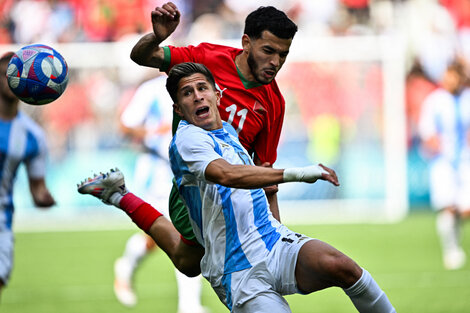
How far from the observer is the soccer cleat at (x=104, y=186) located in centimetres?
616

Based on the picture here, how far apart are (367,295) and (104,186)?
7.68 feet

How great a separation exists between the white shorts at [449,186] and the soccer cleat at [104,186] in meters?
7.57

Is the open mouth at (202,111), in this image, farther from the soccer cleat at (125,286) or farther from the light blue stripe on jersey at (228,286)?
the soccer cleat at (125,286)

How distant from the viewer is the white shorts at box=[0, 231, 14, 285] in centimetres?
670

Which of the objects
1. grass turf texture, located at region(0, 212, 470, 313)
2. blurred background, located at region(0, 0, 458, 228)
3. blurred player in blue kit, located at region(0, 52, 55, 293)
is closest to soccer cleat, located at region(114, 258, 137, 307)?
grass turf texture, located at region(0, 212, 470, 313)

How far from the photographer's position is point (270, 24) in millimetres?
5387

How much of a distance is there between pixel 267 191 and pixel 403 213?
13046 mm

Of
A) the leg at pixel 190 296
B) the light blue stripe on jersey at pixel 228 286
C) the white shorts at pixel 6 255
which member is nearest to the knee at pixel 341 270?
the light blue stripe on jersey at pixel 228 286

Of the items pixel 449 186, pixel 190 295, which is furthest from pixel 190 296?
pixel 449 186

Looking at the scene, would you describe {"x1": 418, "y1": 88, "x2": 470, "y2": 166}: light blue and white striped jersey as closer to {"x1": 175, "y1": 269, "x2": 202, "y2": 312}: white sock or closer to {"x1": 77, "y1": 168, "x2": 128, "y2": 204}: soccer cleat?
{"x1": 175, "y1": 269, "x2": 202, "y2": 312}: white sock

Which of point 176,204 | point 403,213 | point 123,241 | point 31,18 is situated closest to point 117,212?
point 123,241

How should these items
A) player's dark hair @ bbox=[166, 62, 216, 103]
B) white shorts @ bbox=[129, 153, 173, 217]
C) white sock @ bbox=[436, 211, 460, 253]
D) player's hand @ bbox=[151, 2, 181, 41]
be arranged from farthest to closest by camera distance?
1. white sock @ bbox=[436, 211, 460, 253]
2. white shorts @ bbox=[129, 153, 173, 217]
3. player's hand @ bbox=[151, 2, 181, 41]
4. player's dark hair @ bbox=[166, 62, 216, 103]

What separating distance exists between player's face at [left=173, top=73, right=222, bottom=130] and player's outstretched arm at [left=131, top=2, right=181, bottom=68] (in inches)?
20.5

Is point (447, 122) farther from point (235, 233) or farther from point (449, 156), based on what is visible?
point (235, 233)
